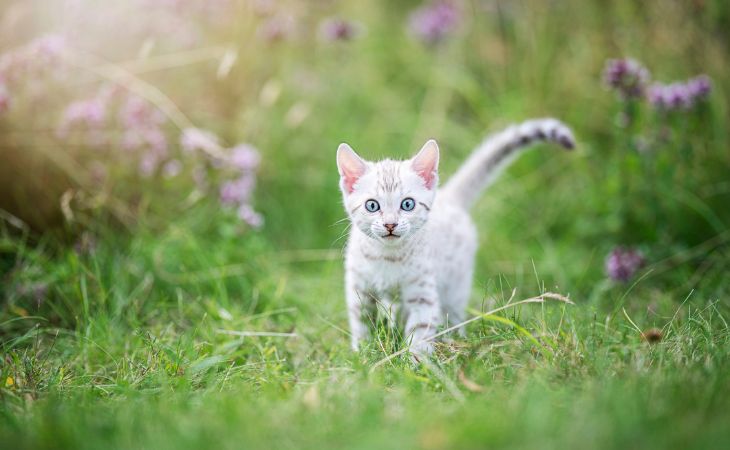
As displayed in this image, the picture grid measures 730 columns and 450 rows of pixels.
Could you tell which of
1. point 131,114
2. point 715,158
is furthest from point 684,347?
point 131,114

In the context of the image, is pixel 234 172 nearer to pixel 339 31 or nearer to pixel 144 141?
pixel 144 141

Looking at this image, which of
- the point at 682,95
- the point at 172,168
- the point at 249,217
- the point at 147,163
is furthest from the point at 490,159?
the point at 147,163

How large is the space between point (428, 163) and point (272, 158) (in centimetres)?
189

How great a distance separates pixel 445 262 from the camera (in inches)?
115

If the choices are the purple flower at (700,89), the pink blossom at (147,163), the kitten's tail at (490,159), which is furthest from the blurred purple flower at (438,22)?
the pink blossom at (147,163)

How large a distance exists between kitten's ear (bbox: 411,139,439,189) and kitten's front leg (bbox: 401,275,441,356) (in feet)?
1.34

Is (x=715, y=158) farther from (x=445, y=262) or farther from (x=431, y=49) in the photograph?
(x=431, y=49)

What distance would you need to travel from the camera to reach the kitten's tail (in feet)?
10.5

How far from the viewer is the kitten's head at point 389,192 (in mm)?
2490

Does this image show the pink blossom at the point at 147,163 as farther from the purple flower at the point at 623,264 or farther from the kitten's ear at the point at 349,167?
the purple flower at the point at 623,264

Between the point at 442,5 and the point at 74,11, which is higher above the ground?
the point at 442,5

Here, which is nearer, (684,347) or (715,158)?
(684,347)

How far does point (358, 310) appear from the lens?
271cm

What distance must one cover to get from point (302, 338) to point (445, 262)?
2.40 ft
